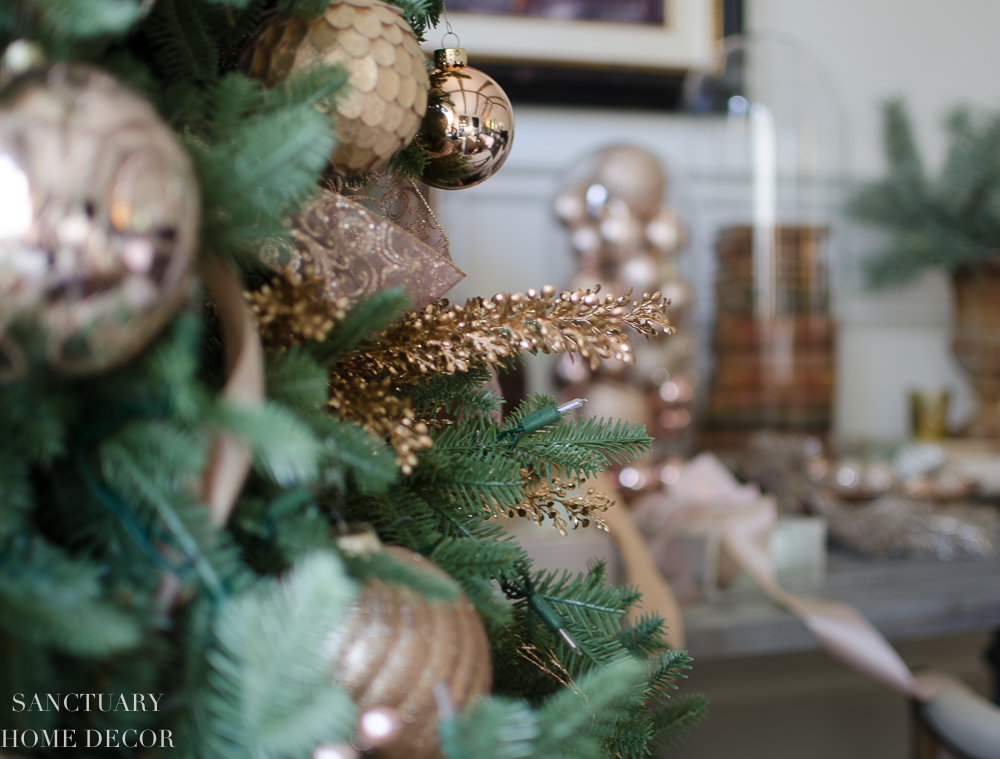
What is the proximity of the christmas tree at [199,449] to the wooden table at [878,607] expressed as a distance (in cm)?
41

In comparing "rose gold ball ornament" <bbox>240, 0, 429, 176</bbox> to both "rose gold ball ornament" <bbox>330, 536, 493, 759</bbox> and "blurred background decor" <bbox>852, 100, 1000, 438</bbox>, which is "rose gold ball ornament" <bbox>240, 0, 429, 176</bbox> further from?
"blurred background decor" <bbox>852, 100, 1000, 438</bbox>

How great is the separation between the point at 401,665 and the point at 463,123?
0.83 ft

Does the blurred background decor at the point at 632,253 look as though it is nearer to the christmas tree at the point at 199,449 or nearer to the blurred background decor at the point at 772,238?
the blurred background decor at the point at 772,238

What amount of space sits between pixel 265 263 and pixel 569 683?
0.21 m

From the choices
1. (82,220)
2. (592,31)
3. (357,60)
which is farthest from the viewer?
(592,31)

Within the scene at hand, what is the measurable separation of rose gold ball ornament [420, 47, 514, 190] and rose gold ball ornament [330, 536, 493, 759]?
22cm

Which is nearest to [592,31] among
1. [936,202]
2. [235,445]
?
[936,202]

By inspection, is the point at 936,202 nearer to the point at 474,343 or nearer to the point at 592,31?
the point at 592,31

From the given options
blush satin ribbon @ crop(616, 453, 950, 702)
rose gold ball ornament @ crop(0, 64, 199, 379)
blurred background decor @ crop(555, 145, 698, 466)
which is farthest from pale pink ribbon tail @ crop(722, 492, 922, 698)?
rose gold ball ornament @ crop(0, 64, 199, 379)

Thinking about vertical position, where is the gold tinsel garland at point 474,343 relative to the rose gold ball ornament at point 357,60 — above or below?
below

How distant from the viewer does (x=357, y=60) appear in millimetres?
290

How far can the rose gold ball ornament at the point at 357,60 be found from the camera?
29 cm

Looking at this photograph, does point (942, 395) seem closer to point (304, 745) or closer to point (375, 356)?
point (375, 356)

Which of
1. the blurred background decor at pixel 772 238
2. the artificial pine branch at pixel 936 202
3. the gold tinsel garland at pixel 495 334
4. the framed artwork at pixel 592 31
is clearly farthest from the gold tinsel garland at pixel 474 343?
the artificial pine branch at pixel 936 202
